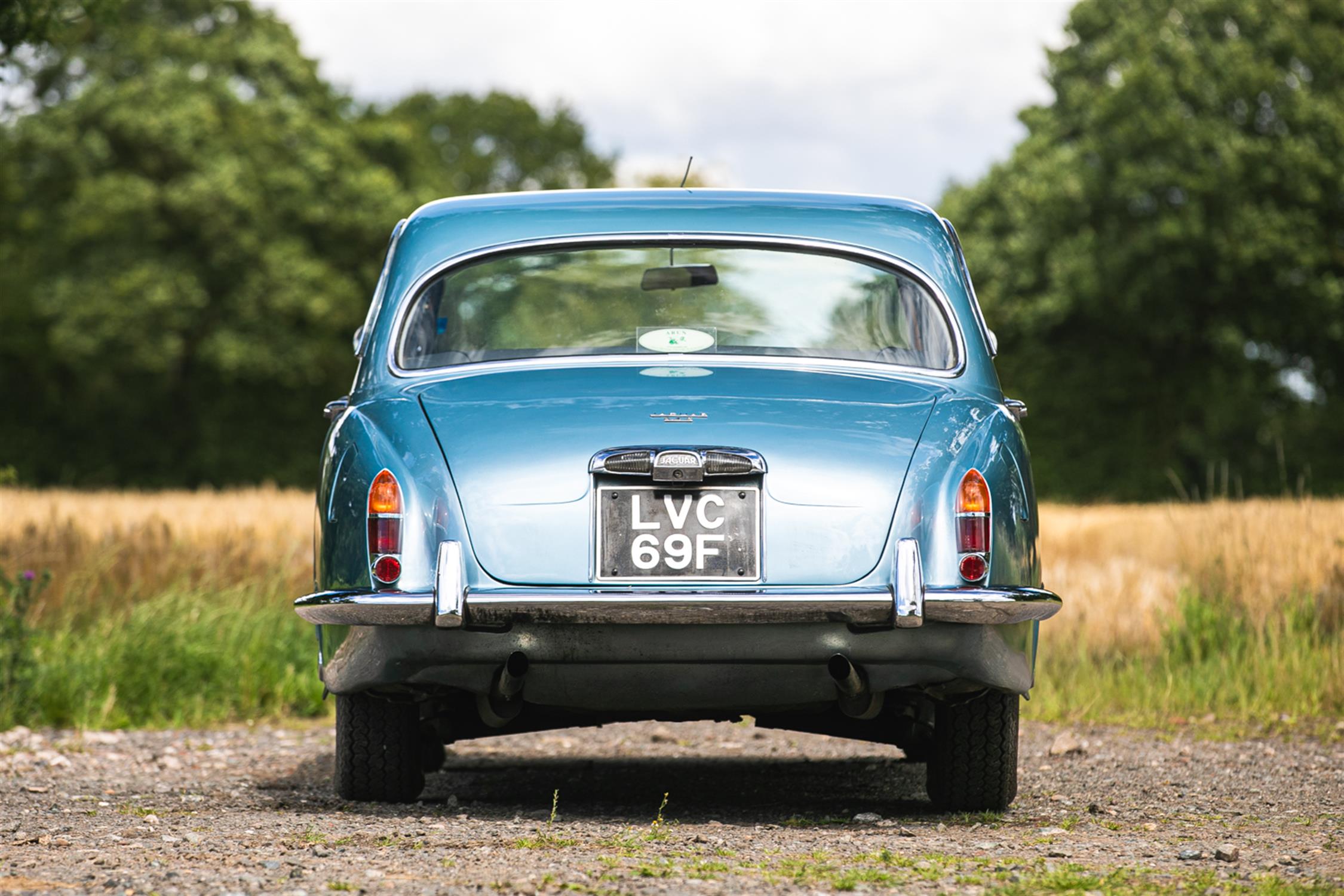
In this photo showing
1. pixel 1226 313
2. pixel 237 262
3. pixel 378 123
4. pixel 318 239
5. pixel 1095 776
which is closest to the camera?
pixel 1095 776

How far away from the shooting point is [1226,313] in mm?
29516

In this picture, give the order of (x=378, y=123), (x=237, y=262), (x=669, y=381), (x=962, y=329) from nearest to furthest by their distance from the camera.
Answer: (x=669, y=381) < (x=962, y=329) < (x=237, y=262) < (x=378, y=123)

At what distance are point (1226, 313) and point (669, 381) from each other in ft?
89.8

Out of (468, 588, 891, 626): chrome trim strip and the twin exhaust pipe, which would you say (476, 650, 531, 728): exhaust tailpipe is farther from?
(468, 588, 891, 626): chrome trim strip

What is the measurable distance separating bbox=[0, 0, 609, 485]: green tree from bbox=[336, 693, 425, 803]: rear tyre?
27.3 metres

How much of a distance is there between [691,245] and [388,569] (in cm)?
145

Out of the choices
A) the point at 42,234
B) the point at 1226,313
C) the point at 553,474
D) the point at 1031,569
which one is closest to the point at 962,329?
the point at 1031,569

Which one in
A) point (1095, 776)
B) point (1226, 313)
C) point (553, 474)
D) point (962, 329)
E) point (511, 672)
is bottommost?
point (1095, 776)

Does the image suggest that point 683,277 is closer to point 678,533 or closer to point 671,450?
point 671,450

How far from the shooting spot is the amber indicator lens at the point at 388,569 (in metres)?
4.03

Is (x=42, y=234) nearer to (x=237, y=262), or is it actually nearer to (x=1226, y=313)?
(x=237, y=262)

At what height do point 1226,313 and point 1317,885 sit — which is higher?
point 1226,313

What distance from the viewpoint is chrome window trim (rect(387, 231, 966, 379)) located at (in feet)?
14.9

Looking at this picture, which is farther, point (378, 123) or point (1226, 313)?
point (378, 123)
